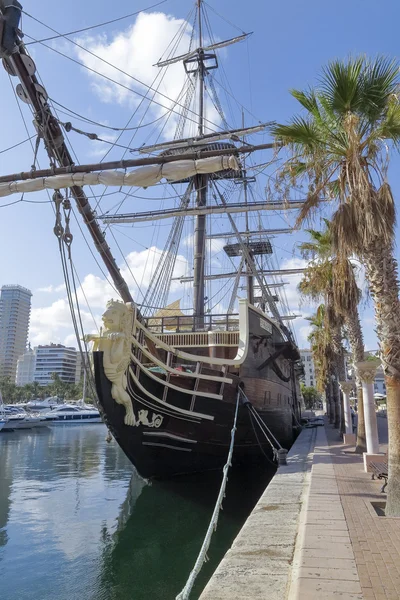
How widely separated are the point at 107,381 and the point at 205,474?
4113 millimetres

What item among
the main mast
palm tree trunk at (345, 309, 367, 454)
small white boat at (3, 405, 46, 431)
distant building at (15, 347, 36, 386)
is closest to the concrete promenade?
palm tree trunk at (345, 309, 367, 454)

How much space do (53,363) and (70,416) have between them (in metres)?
73.6

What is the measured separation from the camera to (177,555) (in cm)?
714

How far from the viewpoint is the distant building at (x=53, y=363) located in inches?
5207

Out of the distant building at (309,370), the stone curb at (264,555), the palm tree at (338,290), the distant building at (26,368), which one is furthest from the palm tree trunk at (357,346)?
the distant building at (26,368)

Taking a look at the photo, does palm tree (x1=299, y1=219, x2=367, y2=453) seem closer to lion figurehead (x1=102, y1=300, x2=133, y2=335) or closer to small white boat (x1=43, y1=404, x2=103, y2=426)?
lion figurehead (x1=102, y1=300, x2=133, y2=335)

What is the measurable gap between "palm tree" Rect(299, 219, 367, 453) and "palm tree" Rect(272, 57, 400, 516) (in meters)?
1.31

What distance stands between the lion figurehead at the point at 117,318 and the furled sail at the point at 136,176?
2.60m

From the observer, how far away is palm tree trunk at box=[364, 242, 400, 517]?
5703 millimetres

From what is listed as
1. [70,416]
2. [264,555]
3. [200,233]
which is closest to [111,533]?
[264,555]

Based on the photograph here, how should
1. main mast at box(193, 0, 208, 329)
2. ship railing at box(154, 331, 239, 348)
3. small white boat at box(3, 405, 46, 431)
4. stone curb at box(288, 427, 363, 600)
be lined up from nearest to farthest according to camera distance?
stone curb at box(288, 427, 363, 600) → ship railing at box(154, 331, 239, 348) → main mast at box(193, 0, 208, 329) → small white boat at box(3, 405, 46, 431)

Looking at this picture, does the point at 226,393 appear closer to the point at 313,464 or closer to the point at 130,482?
the point at 313,464

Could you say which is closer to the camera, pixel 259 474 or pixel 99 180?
pixel 99 180

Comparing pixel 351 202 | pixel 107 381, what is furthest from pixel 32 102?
pixel 351 202
